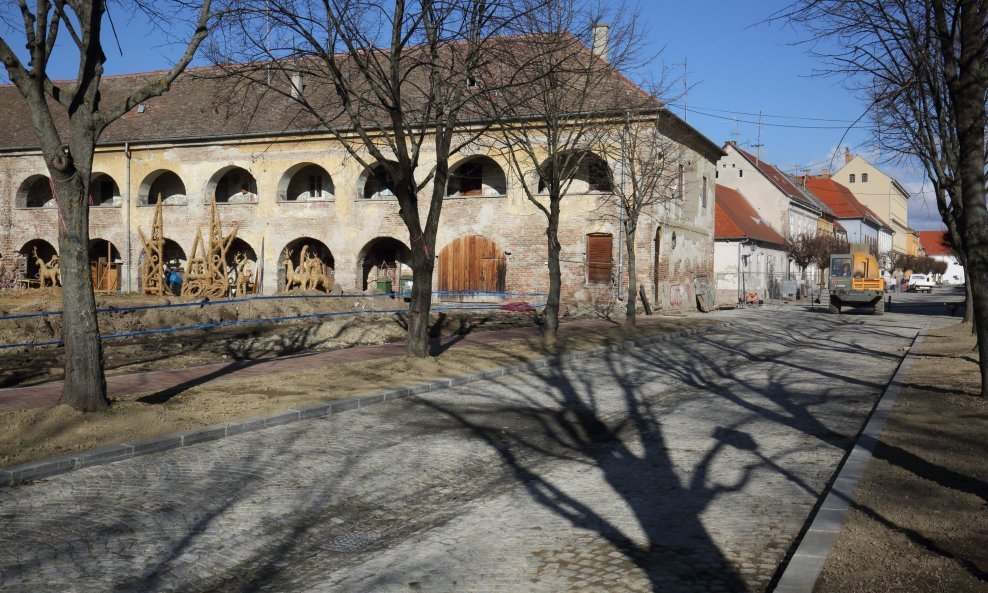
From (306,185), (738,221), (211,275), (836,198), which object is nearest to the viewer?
(211,275)

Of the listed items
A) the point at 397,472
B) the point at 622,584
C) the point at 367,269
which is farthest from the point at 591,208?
the point at 622,584

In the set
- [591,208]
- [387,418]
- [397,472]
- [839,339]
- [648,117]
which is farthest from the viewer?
[591,208]

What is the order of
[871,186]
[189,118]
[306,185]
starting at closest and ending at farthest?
[306,185]
[189,118]
[871,186]

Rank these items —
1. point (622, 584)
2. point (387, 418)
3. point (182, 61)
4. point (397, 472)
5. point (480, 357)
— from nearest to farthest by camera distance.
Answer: point (622, 584), point (397, 472), point (182, 61), point (387, 418), point (480, 357)

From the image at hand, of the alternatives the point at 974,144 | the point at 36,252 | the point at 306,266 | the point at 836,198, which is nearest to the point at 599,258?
the point at 306,266

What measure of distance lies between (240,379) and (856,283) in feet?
101

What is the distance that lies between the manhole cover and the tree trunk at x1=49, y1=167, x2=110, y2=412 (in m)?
4.38

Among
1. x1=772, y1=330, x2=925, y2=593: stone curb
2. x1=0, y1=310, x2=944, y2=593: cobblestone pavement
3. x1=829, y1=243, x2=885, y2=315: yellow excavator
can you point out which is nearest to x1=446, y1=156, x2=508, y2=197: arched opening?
x1=829, y1=243, x2=885, y2=315: yellow excavator

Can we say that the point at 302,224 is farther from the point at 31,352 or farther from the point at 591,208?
the point at 31,352

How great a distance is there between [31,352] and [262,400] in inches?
372

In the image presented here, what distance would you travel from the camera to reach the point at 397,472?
24.5 ft

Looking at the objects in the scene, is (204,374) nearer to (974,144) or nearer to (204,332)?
(204,332)

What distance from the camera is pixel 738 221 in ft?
158

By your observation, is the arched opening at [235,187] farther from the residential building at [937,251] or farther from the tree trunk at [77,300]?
the residential building at [937,251]
